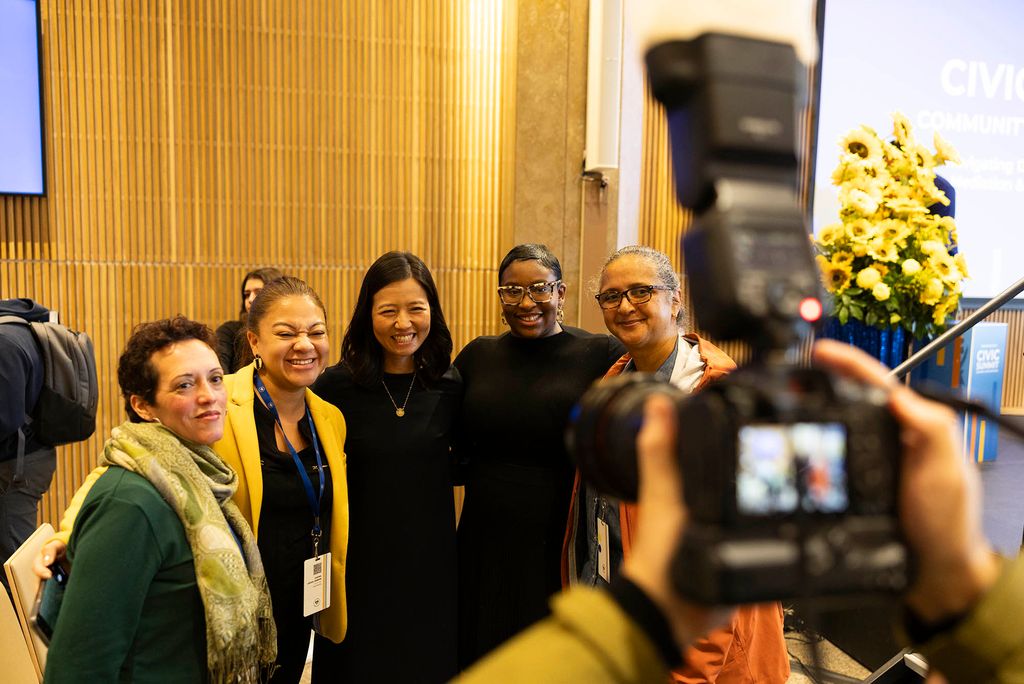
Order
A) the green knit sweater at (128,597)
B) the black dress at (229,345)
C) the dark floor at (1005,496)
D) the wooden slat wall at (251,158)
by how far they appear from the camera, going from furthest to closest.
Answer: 1. the wooden slat wall at (251,158)
2. the black dress at (229,345)
3. the dark floor at (1005,496)
4. the green knit sweater at (128,597)

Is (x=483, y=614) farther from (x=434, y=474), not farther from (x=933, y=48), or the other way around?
(x=933, y=48)

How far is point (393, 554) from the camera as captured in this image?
2.51 meters

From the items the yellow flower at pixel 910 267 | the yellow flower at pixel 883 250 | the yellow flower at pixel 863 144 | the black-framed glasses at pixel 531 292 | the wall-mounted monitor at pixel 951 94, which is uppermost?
the wall-mounted monitor at pixel 951 94

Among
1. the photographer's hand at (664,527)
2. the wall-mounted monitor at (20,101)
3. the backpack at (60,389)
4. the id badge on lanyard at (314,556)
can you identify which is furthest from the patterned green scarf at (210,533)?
the wall-mounted monitor at (20,101)

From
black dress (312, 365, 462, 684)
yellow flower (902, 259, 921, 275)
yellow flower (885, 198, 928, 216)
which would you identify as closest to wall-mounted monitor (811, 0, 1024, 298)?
yellow flower (885, 198, 928, 216)

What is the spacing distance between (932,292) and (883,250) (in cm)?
26

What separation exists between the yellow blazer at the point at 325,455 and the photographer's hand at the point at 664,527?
1.77 meters

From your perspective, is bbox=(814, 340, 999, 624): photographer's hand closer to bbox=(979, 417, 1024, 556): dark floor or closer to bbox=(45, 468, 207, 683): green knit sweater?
bbox=(45, 468, 207, 683): green knit sweater

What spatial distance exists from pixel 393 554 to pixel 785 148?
215 centimetres

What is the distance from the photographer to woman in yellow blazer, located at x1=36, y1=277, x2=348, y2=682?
2217 mm

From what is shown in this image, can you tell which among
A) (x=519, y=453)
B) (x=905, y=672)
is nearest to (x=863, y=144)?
(x=519, y=453)

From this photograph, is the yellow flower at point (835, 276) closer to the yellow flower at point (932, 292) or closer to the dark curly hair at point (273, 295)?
the yellow flower at point (932, 292)

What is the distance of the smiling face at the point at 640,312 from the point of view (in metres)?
2.21

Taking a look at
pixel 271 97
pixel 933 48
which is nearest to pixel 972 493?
pixel 271 97
